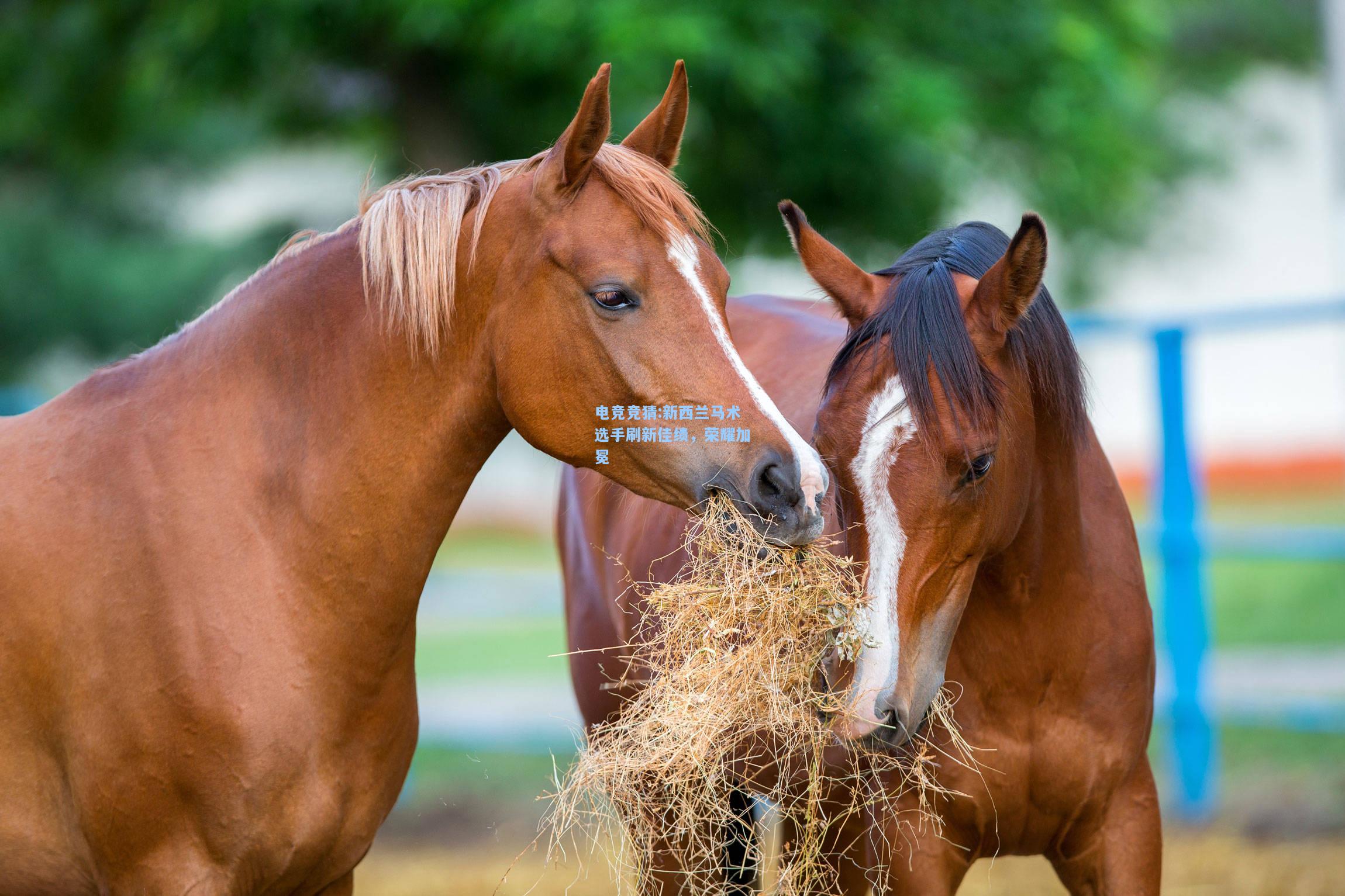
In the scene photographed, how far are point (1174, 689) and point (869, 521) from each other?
382cm

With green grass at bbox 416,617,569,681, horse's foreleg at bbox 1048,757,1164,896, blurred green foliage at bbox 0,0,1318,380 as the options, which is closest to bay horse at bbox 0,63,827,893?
horse's foreleg at bbox 1048,757,1164,896

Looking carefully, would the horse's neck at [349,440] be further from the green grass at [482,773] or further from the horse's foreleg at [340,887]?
the green grass at [482,773]

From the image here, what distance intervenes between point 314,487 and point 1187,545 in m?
4.37

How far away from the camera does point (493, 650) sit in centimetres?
1294

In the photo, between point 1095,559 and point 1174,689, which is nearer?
point 1095,559

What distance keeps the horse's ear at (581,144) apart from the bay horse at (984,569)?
0.63 metres

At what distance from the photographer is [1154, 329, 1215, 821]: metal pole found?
17.9ft

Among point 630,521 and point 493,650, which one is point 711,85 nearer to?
point 630,521

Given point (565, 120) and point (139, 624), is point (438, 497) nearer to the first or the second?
point (139, 624)

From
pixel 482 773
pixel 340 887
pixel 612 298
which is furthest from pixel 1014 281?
pixel 482 773

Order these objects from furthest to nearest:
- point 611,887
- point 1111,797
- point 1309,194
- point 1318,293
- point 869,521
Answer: point 1309,194 → point 1318,293 → point 611,887 → point 1111,797 → point 869,521

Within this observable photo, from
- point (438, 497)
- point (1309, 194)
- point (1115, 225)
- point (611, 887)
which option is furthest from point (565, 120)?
point (1309, 194)

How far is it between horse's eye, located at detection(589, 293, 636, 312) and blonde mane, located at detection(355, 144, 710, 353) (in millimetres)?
149

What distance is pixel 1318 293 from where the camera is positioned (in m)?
17.8
